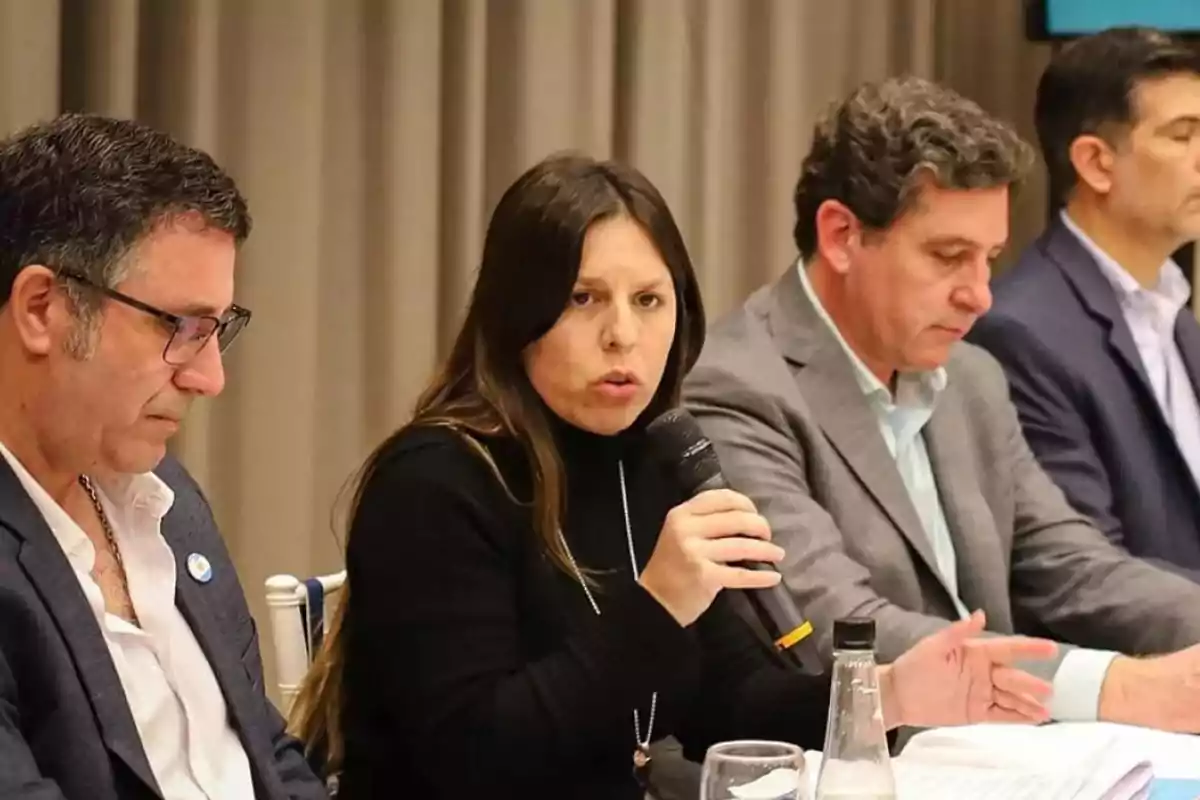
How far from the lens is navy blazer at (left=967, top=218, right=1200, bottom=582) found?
88.1 inches

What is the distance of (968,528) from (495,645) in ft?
2.66

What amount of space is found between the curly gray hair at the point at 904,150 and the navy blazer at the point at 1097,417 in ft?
1.36

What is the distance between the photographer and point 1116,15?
3021 millimetres

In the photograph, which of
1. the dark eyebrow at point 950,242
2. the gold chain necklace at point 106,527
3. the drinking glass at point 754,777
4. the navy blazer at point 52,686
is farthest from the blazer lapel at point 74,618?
the dark eyebrow at point 950,242

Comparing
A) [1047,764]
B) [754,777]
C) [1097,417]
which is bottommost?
[1047,764]

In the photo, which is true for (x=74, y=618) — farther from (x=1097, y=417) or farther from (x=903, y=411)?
(x=1097, y=417)

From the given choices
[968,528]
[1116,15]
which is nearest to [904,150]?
[968,528]

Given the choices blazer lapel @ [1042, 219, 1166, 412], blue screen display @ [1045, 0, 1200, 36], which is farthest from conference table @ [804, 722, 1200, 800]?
blue screen display @ [1045, 0, 1200, 36]

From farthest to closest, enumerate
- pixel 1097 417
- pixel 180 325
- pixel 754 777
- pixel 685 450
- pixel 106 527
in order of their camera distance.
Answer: pixel 1097 417, pixel 685 450, pixel 106 527, pixel 180 325, pixel 754 777

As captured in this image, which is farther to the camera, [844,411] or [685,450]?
[844,411]

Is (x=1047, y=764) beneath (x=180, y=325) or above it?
beneath

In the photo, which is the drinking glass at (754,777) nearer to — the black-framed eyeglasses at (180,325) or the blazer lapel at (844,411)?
the black-framed eyeglasses at (180,325)

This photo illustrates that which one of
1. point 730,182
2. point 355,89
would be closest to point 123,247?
point 355,89

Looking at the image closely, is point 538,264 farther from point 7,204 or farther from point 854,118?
point 854,118
